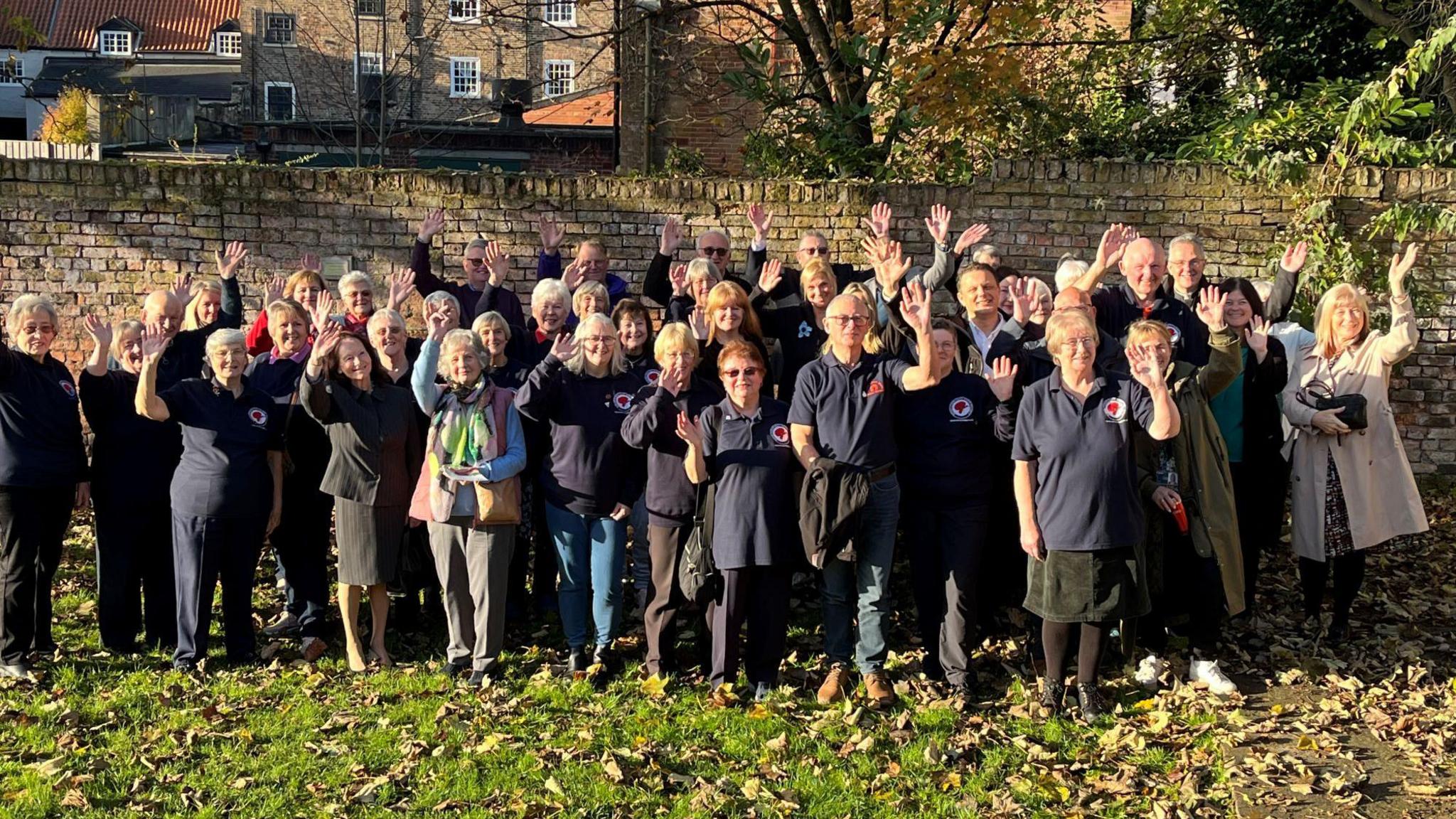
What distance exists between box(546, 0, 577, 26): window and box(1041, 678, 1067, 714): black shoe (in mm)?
8057

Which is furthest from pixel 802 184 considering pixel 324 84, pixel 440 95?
pixel 440 95

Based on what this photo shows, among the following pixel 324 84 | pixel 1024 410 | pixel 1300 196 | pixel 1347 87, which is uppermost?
pixel 324 84

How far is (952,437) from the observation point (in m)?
6.07

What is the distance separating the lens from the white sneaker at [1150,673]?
628 cm

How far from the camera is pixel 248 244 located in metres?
10.4

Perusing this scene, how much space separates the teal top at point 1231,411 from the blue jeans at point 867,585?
5.74ft

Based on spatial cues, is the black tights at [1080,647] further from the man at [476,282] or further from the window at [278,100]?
the window at [278,100]

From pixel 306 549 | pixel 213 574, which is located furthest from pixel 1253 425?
pixel 213 574

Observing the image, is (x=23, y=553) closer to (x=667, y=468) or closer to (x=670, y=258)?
(x=667, y=468)

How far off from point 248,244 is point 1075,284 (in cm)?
647

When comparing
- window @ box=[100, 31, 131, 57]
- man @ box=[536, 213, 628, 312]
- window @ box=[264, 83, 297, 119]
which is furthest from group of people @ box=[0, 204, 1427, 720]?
window @ box=[100, 31, 131, 57]

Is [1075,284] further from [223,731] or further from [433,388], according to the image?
[223,731]

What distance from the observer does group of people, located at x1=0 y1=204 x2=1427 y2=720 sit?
235 inches

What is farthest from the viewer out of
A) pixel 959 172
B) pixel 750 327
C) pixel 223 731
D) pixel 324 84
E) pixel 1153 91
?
pixel 324 84
